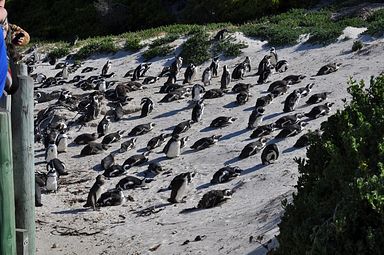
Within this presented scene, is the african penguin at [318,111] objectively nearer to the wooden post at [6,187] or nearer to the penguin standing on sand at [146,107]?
the penguin standing on sand at [146,107]

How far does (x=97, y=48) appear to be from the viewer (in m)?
25.2

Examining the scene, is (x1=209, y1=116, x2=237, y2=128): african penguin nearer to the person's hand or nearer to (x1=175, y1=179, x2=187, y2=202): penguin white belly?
(x1=175, y1=179, x2=187, y2=202): penguin white belly

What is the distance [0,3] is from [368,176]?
102 inches

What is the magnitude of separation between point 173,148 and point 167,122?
288cm

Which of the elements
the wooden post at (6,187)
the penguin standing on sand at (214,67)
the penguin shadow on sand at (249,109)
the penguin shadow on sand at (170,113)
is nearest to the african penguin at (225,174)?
the penguin shadow on sand at (249,109)

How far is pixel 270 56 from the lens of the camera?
20547 mm

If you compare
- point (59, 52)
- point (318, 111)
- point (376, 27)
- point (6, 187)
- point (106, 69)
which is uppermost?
point (6, 187)

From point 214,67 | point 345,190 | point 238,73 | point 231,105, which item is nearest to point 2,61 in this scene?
point 345,190

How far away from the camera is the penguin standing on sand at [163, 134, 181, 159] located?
14.3m

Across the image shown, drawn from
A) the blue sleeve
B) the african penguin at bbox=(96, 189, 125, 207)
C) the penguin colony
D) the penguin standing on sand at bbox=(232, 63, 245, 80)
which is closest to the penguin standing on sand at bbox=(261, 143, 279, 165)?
the penguin colony

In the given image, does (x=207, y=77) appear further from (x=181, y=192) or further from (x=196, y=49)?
(x=181, y=192)

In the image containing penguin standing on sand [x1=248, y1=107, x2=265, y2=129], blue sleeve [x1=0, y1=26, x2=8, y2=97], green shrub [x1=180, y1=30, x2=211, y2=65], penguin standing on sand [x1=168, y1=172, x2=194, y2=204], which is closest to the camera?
blue sleeve [x1=0, y1=26, x2=8, y2=97]

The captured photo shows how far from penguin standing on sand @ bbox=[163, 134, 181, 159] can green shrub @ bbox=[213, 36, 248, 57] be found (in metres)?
8.17

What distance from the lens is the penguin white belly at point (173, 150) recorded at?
14.3 meters
